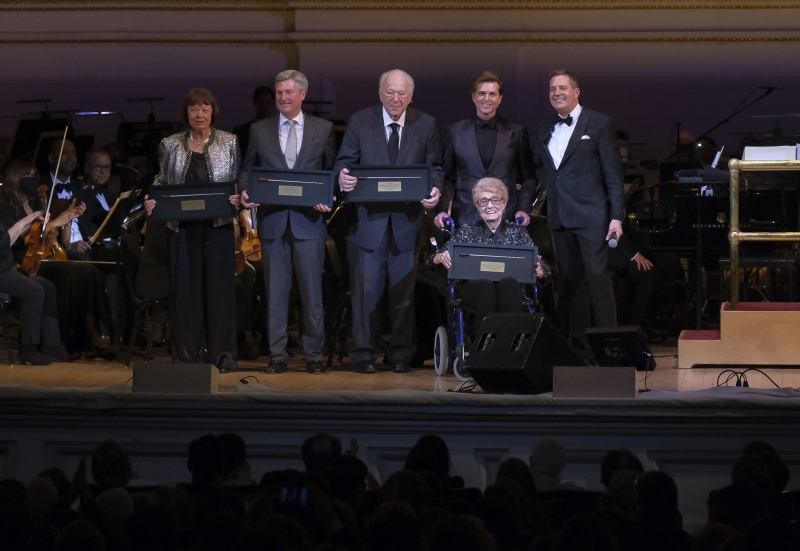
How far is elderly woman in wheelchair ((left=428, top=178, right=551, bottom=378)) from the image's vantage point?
5816mm

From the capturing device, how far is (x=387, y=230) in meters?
6.02

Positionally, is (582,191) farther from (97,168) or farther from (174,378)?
(97,168)

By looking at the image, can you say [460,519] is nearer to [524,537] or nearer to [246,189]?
[524,537]

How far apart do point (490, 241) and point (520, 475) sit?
2.31 metres

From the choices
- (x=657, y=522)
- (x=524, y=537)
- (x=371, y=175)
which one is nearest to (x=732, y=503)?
(x=657, y=522)

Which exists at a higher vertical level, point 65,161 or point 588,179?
point 65,161

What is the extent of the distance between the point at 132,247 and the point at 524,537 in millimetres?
3914

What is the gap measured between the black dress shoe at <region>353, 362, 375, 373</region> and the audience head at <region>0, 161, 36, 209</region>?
2.32m

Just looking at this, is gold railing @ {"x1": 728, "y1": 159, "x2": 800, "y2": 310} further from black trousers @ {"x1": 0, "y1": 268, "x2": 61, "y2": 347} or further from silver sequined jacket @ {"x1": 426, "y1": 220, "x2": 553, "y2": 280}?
black trousers @ {"x1": 0, "y1": 268, "x2": 61, "y2": 347}

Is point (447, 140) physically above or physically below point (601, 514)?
above

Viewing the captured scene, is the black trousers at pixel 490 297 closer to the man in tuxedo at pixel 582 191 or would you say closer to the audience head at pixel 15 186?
the man in tuxedo at pixel 582 191

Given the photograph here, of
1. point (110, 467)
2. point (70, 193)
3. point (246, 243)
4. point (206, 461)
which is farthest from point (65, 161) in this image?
point (206, 461)

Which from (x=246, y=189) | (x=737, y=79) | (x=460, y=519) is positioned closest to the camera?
(x=460, y=519)

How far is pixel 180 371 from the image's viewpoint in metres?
4.91
